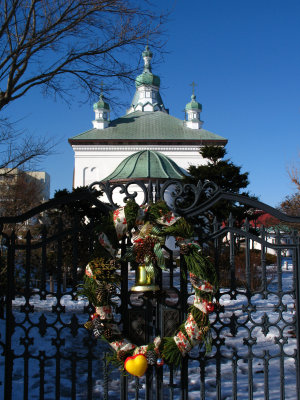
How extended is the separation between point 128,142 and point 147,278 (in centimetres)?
3678

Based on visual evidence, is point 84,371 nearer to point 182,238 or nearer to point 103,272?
point 103,272

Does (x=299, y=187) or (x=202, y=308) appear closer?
(x=202, y=308)

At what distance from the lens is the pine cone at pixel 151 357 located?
375 centimetres

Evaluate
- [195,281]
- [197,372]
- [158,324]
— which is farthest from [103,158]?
[195,281]

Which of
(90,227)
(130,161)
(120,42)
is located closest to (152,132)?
(130,161)

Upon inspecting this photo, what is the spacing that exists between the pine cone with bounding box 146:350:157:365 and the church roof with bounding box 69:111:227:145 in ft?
119

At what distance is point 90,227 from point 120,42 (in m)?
3.62

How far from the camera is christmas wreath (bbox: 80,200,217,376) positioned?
3.72 meters

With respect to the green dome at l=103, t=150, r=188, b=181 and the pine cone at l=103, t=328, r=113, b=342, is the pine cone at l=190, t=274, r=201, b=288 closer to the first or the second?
the pine cone at l=103, t=328, r=113, b=342

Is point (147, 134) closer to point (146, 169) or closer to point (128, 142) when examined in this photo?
point (128, 142)

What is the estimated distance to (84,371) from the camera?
19.2ft

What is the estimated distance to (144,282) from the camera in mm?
3844

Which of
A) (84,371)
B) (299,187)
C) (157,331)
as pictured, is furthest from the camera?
(299,187)

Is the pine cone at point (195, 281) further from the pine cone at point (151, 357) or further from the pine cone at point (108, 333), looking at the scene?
the pine cone at point (108, 333)
